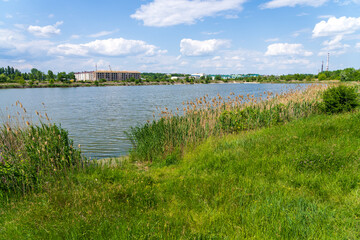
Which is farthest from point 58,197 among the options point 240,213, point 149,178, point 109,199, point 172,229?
point 240,213

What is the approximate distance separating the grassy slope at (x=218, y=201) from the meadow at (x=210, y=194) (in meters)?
0.02

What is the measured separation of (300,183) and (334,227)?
161cm

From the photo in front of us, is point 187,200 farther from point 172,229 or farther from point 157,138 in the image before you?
point 157,138

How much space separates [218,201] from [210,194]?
26 cm

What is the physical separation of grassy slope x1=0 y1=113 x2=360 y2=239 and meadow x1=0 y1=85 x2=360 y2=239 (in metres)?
0.02

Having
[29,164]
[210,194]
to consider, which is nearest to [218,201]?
[210,194]

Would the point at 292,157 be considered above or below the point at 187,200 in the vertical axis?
above

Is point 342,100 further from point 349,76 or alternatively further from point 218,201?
point 349,76

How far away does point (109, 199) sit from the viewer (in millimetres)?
4297

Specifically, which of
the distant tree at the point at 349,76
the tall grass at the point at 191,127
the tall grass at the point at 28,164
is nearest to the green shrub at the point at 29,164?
the tall grass at the point at 28,164

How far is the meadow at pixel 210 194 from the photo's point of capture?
3480mm

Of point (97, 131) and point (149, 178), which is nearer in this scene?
point (149, 178)

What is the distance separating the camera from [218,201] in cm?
438

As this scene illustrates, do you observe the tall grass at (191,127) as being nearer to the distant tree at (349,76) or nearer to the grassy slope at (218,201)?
the grassy slope at (218,201)
